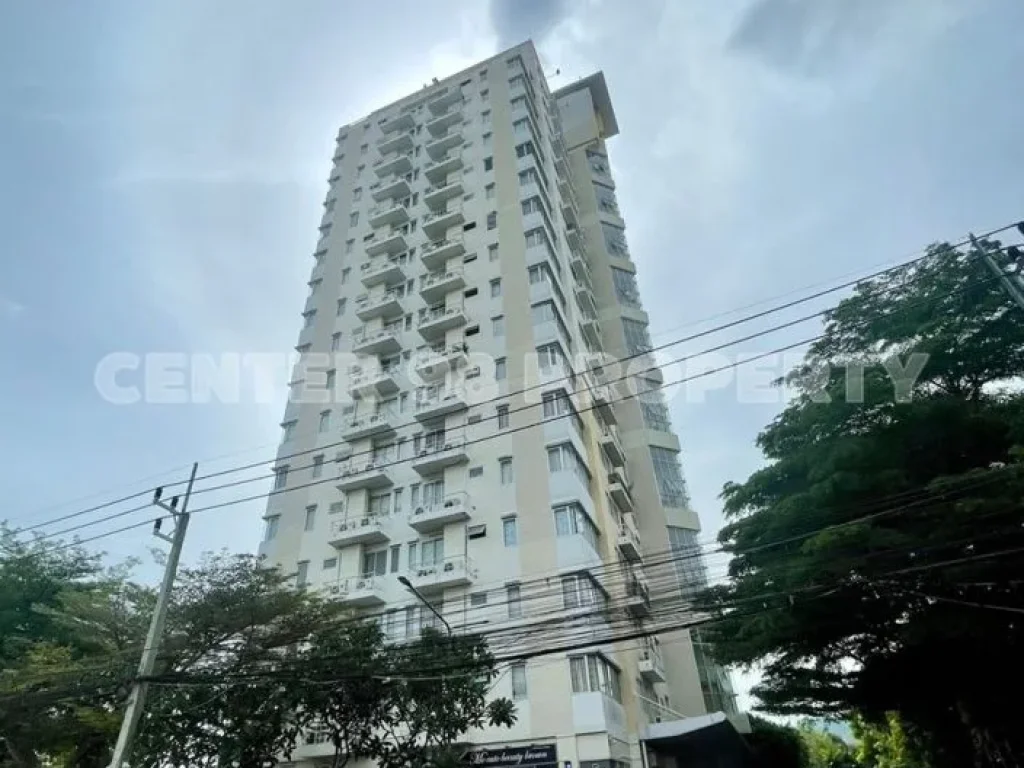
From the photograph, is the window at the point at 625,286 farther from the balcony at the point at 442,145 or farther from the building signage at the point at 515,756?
the building signage at the point at 515,756

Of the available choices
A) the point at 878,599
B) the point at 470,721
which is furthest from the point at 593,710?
the point at 878,599

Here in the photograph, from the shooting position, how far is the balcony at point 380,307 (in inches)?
1123

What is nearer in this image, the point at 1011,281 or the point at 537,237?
the point at 1011,281

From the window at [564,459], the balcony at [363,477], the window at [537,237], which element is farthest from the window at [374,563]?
the window at [537,237]

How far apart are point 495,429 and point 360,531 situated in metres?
6.04

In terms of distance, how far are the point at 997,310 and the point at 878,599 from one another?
22.7 ft

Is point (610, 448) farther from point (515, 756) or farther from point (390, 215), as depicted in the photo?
point (390, 215)

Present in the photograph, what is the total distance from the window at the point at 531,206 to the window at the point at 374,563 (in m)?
16.5

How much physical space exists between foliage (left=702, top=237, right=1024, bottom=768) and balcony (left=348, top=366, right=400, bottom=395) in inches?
579

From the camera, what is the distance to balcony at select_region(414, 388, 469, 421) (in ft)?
77.0

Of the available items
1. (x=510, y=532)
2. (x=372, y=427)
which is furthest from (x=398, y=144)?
(x=510, y=532)

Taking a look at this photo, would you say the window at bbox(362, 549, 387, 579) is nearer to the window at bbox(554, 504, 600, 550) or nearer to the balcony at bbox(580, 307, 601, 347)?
the window at bbox(554, 504, 600, 550)

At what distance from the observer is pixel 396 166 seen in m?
35.2

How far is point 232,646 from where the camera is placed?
1639cm
